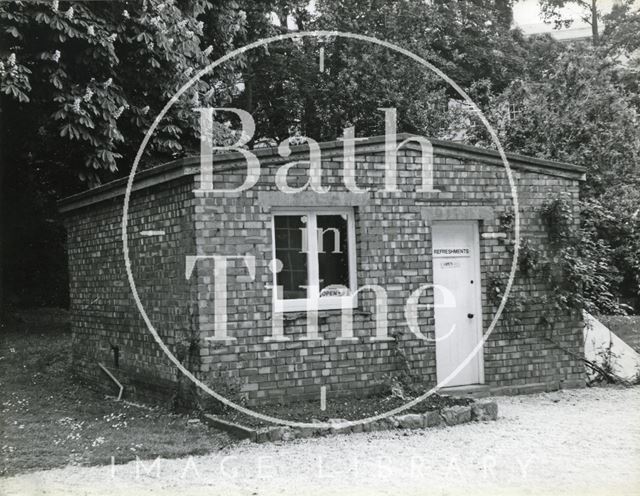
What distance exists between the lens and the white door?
37.2ft

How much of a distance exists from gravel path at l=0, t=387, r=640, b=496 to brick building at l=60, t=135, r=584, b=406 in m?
1.75

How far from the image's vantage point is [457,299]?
37.7 ft

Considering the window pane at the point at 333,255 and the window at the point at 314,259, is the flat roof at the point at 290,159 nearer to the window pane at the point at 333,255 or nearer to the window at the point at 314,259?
the window at the point at 314,259

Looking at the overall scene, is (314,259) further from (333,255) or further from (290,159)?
(290,159)

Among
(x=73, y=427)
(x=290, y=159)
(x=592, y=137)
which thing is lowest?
(x=73, y=427)

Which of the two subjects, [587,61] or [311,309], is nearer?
[311,309]

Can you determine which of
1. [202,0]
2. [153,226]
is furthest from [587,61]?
[153,226]

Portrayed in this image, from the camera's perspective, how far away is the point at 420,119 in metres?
24.2

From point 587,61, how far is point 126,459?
18.1 m

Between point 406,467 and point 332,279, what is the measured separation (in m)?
→ 3.62

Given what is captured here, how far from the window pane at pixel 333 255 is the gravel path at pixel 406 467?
243cm

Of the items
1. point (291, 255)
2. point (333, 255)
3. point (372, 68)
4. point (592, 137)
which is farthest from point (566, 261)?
point (372, 68)

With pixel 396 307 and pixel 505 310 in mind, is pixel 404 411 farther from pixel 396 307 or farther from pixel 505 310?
pixel 505 310

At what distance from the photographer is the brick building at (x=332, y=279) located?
9.88m
